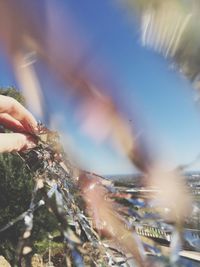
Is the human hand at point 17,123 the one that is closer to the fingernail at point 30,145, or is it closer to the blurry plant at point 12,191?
the fingernail at point 30,145

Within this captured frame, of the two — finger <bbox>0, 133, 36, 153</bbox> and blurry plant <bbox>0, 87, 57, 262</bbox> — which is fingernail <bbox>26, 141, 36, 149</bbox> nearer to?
finger <bbox>0, 133, 36, 153</bbox>

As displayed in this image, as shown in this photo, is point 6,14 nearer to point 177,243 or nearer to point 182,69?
point 182,69

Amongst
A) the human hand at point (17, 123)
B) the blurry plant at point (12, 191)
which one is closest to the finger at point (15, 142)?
the human hand at point (17, 123)

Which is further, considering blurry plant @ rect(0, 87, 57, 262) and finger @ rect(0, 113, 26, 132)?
blurry plant @ rect(0, 87, 57, 262)

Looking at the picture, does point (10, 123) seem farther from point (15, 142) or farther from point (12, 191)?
point (12, 191)

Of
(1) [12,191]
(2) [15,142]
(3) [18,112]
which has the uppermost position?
(1) [12,191]

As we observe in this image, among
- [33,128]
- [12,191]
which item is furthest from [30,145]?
[12,191]

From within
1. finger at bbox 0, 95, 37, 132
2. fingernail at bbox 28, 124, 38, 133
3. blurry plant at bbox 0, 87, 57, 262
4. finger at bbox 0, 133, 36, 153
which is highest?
blurry plant at bbox 0, 87, 57, 262

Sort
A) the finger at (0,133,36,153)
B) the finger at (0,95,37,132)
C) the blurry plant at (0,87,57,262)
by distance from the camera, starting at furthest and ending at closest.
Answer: the blurry plant at (0,87,57,262), the finger at (0,95,37,132), the finger at (0,133,36,153)

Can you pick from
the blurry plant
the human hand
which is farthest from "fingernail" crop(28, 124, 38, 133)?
the blurry plant
